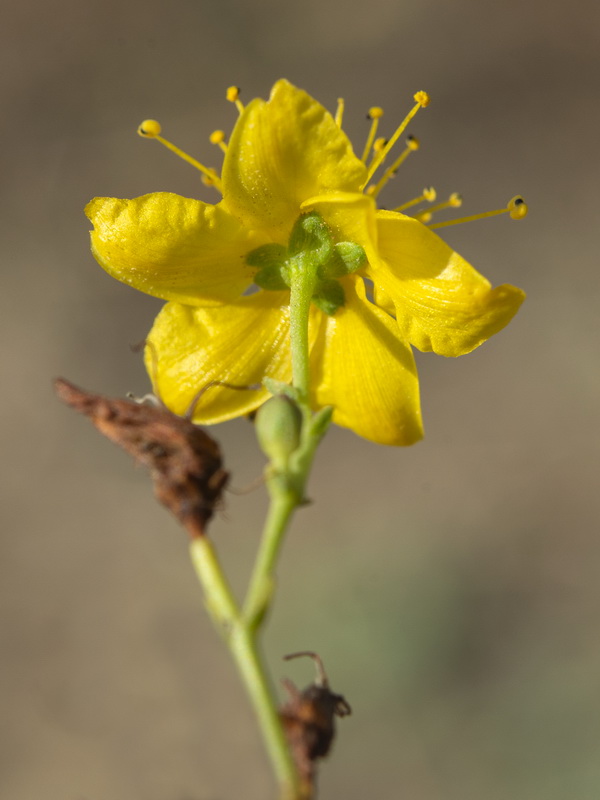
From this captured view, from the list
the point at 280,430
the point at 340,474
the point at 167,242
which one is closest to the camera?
the point at 280,430

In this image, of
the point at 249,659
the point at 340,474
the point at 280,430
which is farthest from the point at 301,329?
the point at 340,474

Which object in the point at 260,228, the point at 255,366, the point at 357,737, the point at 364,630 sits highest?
the point at 260,228

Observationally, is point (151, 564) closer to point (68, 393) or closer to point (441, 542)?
point (441, 542)

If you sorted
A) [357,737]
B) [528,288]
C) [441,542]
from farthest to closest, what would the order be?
[528,288] → [441,542] → [357,737]

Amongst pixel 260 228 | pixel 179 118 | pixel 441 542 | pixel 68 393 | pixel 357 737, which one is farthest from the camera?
pixel 179 118

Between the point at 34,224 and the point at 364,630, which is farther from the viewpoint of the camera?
the point at 34,224

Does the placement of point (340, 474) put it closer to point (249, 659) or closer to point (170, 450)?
point (170, 450)

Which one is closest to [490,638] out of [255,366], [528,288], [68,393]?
[528,288]
